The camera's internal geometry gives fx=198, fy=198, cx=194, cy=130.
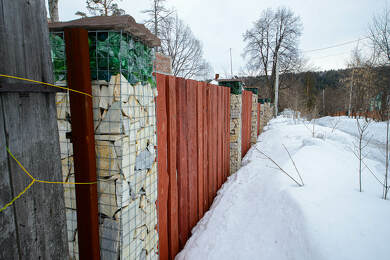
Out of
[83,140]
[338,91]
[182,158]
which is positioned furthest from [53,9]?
[338,91]

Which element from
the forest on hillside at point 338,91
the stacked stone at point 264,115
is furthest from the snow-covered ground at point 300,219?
the forest on hillside at point 338,91

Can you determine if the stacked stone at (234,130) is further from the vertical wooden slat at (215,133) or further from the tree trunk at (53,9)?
the tree trunk at (53,9)

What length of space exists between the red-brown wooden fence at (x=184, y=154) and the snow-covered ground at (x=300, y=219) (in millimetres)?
247

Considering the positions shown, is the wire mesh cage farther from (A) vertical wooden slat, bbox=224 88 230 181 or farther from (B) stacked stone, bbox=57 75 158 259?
(A) vertical wooden slat, bbox=224 88 230 181

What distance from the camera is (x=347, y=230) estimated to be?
6.50ft

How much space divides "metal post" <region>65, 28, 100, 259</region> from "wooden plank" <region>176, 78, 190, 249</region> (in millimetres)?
1161

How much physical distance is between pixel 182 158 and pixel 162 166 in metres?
0.46

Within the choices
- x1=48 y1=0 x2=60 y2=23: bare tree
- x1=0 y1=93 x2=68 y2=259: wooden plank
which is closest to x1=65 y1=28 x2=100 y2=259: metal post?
x1=0 y1=93 x2=68 y2=259: wooden plank

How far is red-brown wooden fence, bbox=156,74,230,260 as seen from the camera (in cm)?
198

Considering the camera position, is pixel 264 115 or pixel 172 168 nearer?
pixel 172 168

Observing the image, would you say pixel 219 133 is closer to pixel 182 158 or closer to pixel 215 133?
pixel 215 133

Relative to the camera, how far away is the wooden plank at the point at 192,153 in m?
2.53

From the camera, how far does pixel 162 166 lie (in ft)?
6.44

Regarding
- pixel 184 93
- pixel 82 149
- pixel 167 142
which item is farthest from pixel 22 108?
pixel 184 93
